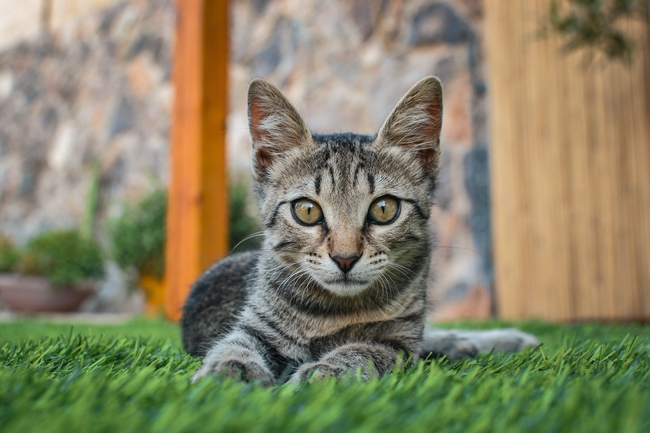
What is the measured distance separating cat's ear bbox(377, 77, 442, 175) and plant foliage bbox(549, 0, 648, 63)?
7.32 feet

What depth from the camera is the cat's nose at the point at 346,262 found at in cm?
133

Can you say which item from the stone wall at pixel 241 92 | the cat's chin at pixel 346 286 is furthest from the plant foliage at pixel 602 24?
the cat's chin at pixel 346 286

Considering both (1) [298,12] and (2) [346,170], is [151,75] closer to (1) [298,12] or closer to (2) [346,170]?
(1) [298,12]

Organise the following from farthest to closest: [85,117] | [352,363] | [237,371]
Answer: [85,117] < [352,363] < [237,371]

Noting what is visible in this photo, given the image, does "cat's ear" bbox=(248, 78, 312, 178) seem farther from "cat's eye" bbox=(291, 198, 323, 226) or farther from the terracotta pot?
the terracotta pot

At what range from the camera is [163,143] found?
22.7 feet

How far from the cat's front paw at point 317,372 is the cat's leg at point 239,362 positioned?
68 mm

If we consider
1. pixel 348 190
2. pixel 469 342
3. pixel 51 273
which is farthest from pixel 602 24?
pixel 51 273

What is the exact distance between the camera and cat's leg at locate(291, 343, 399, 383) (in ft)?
3.70

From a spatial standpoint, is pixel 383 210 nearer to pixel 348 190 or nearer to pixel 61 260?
pixel 348 190

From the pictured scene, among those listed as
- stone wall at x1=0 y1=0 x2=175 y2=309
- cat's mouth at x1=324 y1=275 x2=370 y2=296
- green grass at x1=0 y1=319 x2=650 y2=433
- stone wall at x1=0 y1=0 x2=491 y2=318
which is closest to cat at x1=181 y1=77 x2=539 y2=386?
cat's mouth at x1=324 y1=275 x2=370 y2=296

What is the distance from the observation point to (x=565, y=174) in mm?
3609

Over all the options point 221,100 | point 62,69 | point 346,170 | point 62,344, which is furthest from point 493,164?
point 62,69

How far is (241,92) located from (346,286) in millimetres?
5202
